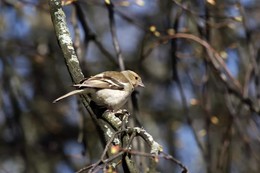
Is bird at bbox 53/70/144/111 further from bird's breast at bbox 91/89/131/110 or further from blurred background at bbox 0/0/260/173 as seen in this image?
blurred background at bbox 0/0/260/173

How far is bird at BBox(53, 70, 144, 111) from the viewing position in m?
4.40

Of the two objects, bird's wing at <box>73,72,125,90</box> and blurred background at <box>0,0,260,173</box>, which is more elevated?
bird's wing at <box>73,72,125,90</box>

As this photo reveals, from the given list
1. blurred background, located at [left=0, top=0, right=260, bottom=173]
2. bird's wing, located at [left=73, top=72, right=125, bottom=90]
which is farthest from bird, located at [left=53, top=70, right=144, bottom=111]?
blurred background, located at [left=0, top=0, right=260, bottom=173]

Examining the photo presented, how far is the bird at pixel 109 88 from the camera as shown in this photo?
14.4 feet

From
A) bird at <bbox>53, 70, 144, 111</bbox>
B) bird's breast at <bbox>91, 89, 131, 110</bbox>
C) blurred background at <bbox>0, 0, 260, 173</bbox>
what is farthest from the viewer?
blurred background at <bbox>0, 0, 260, 173</bbox>

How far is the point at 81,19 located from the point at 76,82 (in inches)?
74.7

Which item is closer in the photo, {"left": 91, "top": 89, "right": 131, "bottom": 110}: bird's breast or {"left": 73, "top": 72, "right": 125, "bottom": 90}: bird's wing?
{"left": 73, "top": 72, "right": 125, "bottom": 90}: bird's wing

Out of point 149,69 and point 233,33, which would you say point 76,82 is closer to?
point 233,33

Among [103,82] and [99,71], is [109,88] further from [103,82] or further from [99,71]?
[99,71]

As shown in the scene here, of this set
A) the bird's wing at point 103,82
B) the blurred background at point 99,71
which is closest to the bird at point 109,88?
the bird's wing at point 103,82

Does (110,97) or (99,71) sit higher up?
(110,97)

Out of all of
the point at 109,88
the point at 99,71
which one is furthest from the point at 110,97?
the point at 99,71

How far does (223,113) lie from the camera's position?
9852 millimetres

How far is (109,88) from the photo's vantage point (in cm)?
491
